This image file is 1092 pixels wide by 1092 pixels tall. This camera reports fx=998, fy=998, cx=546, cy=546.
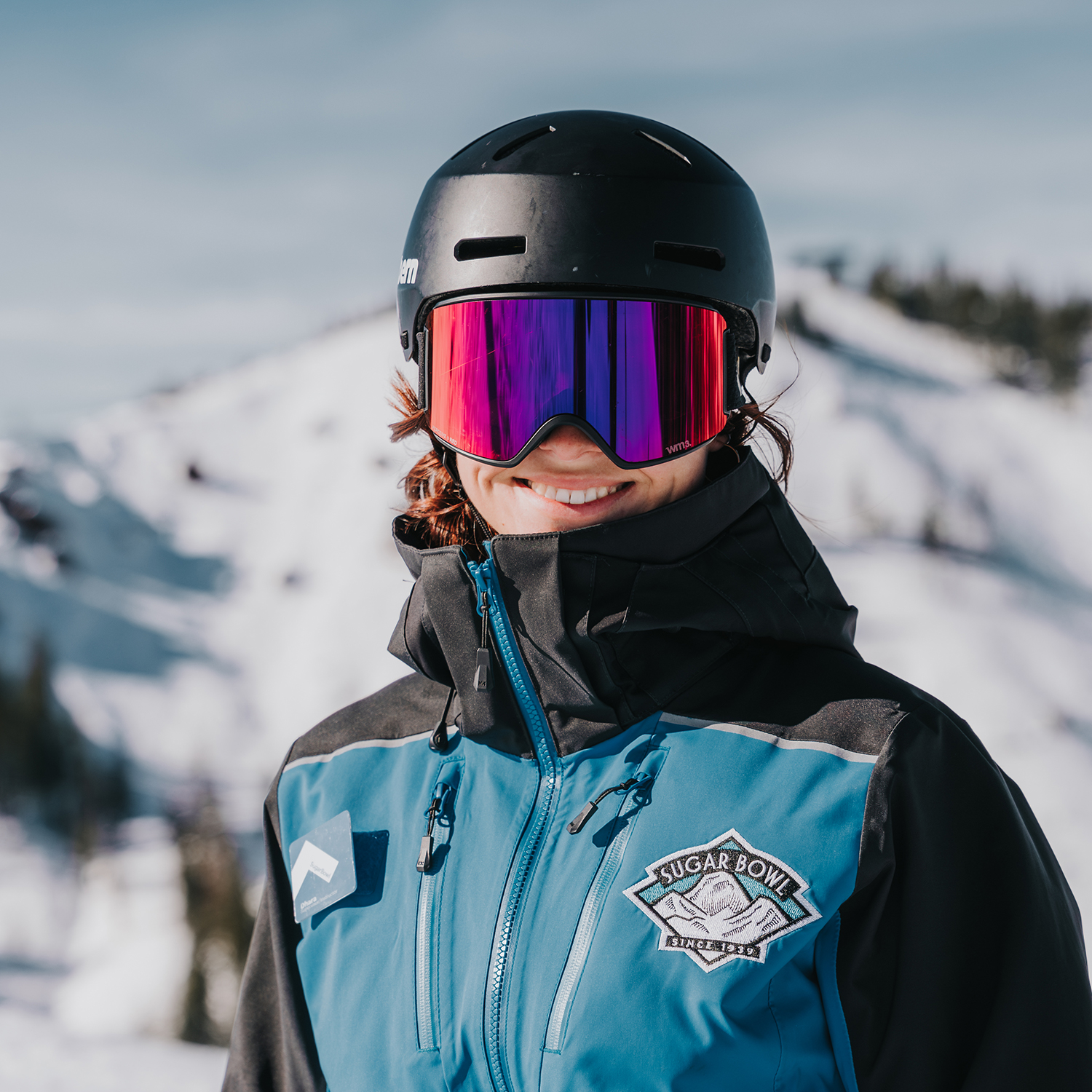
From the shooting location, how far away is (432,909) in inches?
55.6

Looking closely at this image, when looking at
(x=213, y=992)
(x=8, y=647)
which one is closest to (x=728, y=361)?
(x=213, y=992)

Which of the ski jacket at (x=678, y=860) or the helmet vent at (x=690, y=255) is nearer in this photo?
the ski jacket at (x=678, y=860)

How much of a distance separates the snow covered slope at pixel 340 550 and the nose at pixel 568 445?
859 inches

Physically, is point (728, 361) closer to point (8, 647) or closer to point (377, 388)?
point (8, 647)

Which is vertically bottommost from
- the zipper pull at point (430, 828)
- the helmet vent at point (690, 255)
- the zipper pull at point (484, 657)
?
the zipper pull at point (430, 828)

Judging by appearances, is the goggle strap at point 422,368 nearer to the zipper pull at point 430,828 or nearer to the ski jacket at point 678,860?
the ski jacket at point 678,860

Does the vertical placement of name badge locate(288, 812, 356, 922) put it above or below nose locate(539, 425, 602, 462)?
below

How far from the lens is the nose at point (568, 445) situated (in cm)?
146

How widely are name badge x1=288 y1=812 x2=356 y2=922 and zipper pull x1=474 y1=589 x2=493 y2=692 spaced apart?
1.14 feet

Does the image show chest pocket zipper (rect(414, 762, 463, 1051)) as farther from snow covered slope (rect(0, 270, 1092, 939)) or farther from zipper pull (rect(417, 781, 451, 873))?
snow covered slope (rect(0, 270, 1092, 939))

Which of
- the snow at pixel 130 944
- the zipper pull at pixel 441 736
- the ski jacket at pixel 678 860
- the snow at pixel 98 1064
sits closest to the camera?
the ski jacket at pixel 678 860

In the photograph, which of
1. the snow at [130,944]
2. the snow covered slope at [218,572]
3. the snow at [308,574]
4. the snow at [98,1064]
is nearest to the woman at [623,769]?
the snow at [98,1064]

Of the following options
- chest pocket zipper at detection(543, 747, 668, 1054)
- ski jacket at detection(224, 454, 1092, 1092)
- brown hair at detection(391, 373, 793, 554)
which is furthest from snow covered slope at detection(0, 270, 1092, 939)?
chest pocket zipper at detection(543, 747, 668, 1054)

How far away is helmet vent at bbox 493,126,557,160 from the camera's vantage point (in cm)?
162
